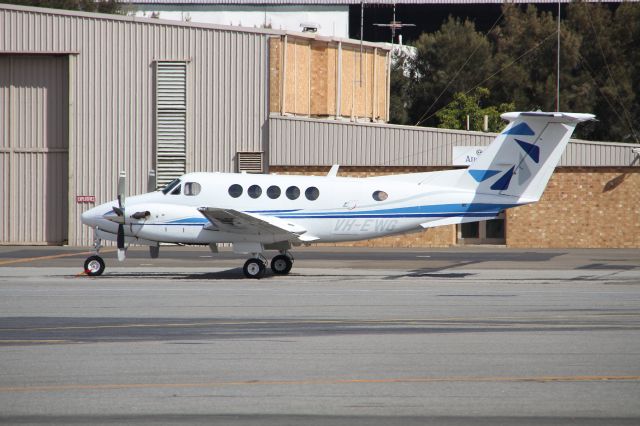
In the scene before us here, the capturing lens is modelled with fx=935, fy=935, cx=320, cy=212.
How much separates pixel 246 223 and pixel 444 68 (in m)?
38.5

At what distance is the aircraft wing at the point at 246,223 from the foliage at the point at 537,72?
30502mm

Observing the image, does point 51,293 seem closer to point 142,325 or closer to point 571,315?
point 142,325

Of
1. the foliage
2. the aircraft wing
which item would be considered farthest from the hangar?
the foliage

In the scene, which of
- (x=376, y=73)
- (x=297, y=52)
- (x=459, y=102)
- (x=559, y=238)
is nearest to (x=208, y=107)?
(x=297, y=52)

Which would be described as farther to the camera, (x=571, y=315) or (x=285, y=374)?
(x=571, y=315)

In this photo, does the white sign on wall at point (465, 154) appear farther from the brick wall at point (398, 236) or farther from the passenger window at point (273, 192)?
the passenger window at point (273, 192)

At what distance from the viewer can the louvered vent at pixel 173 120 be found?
126ft

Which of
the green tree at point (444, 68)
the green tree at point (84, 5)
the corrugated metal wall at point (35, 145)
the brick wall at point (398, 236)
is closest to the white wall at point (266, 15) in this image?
the green tree at point (84, 5)

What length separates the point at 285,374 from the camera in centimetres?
1083

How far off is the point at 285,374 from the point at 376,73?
34.0m

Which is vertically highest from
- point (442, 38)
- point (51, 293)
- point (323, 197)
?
point (442, 38)

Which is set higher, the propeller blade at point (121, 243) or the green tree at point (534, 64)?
the green tree at point (534, 64)

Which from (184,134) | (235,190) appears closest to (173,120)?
(184,134)

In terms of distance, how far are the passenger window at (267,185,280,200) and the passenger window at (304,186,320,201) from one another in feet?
2.40
